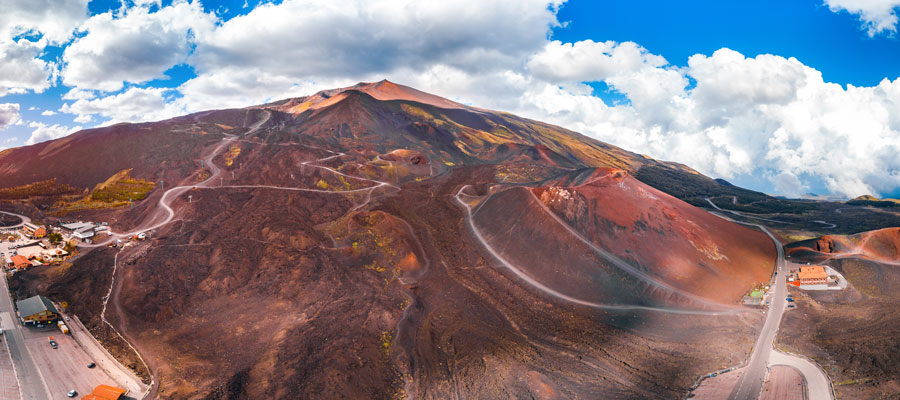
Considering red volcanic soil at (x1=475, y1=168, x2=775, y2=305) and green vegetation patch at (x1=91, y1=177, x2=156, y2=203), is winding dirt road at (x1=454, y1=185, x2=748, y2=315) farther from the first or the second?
green vegetation patch at (x1=91, y1=177, x2=156, y2=203)

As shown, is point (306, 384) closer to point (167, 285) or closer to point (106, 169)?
point (167, 285)

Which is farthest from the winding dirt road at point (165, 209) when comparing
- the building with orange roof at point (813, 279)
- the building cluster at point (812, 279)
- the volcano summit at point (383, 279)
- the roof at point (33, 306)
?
the building with orange roof at point (813, 279)

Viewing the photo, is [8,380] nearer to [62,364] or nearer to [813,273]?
[62,364]

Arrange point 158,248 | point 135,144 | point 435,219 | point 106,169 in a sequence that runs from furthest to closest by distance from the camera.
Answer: point 135,144, point 106,169, point 435,219, point 158,248

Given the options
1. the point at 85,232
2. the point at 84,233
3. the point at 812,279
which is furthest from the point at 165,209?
the point at 812,279

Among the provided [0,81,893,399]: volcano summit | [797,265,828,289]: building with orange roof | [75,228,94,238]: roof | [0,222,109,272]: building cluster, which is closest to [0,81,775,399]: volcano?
[0,81,893,399]: volcano summit

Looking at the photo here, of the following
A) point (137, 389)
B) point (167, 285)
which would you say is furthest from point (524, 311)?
point (167, 285)
